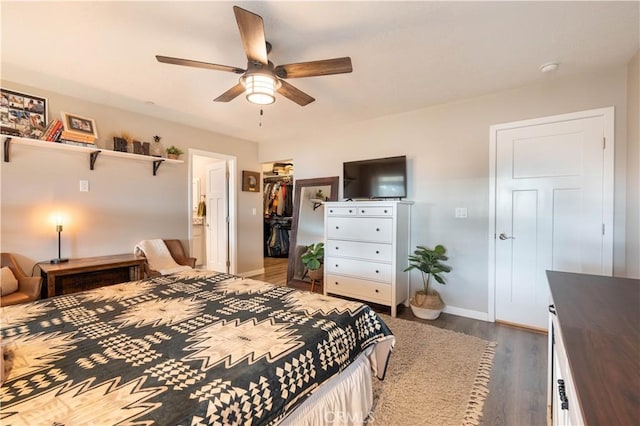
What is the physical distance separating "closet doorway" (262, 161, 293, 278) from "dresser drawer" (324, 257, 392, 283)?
9.12 feet

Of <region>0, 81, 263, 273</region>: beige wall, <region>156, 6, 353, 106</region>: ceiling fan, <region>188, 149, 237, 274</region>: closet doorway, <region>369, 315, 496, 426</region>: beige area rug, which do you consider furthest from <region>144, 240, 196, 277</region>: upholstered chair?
<region>369, 315, 496, 426</region>: beige area rug

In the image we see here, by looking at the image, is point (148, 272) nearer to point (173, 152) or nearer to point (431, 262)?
point (173, 152)

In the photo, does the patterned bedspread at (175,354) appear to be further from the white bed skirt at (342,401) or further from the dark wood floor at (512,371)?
the dark wood floor at (512,371)

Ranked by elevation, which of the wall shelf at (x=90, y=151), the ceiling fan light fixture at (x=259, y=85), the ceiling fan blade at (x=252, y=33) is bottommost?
the wall shelf at (x=90, y=151)

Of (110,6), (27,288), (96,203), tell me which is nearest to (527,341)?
(110,6)

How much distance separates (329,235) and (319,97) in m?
1.66

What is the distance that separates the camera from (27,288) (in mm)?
2465

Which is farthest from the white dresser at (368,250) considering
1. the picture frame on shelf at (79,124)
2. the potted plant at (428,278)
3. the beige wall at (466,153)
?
the picture frame on shelf at (79,124)

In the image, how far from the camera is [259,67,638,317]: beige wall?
8.09ft

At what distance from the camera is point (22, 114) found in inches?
107

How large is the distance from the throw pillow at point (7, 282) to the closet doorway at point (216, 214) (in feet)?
7.79

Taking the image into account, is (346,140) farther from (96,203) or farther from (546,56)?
(96,203)

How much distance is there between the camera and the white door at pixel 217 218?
4.85 meters

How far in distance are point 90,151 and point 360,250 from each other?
127 inches
